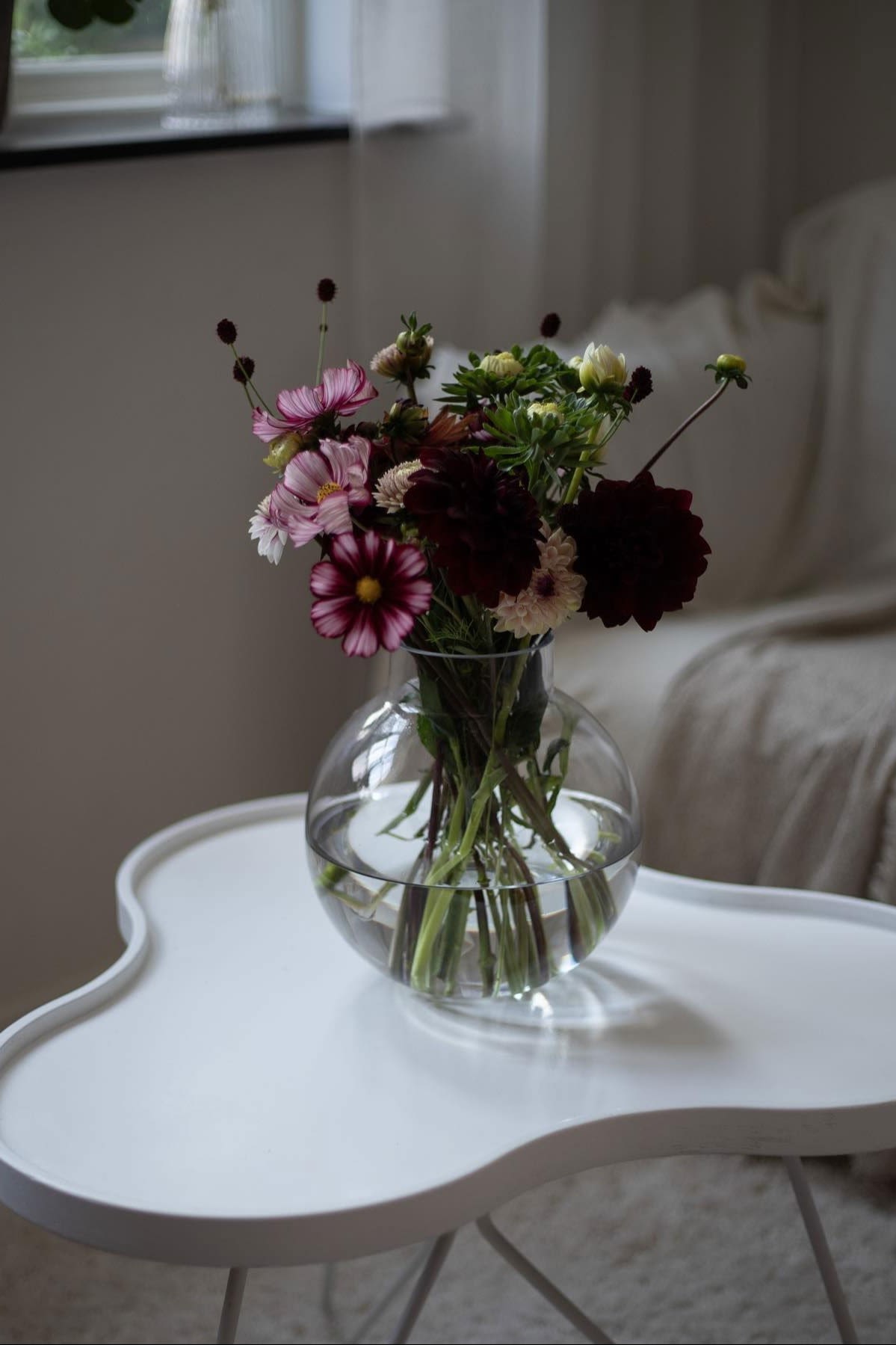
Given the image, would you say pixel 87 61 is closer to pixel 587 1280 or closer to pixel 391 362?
pixel 391 362

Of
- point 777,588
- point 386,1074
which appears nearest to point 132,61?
point 777,588

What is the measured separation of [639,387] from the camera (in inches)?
31.9

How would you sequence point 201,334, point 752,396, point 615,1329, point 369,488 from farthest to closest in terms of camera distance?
point 752,396
point 201,334
point 615,1329
point 369,488

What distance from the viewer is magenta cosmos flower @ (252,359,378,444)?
2.72ft

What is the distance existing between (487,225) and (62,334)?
2.00 ft

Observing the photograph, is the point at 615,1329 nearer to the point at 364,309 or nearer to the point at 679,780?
the point at 679,780

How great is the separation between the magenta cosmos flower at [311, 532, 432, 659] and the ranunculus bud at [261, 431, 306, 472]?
11 centimetres

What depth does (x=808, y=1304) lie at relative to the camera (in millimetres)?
1322

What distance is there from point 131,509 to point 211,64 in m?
0.56

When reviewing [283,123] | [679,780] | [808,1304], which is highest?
[283,123]

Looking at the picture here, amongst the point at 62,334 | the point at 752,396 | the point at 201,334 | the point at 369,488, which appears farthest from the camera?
the point at 752,396

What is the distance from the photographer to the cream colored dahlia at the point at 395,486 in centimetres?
78

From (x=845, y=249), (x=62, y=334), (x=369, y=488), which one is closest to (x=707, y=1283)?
(x=369, y=488)

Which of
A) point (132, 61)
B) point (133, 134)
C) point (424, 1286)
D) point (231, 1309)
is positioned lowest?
point (424, 1286)
